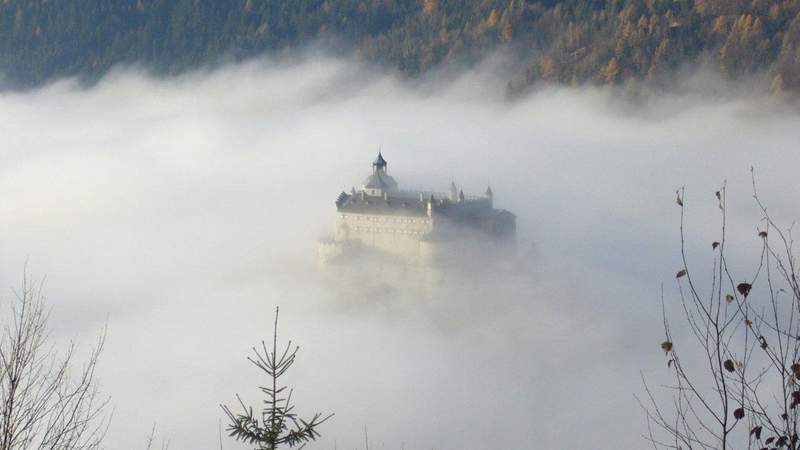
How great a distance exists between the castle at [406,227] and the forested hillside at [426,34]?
162 feet

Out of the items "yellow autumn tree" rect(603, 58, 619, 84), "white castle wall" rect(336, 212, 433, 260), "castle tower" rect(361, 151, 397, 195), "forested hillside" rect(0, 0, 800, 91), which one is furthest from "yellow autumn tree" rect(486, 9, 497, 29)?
"white castle wall" rect(336, 212, 433, 260)

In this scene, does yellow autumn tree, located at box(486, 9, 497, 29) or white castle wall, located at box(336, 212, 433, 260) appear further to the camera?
yellow autumn tree, located at box(486, 9, 497, 29)

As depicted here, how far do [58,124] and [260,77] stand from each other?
24217mm

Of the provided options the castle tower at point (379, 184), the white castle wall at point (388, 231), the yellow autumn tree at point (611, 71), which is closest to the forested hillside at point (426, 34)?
the yellow autumn tree at point (611, 71)

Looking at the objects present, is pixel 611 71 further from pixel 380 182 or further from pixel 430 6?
→ pixel 380 182

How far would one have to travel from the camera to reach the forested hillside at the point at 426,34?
9838 cm

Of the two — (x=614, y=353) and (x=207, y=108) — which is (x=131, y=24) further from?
(x=614, y=353)

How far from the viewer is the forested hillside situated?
98.4 m

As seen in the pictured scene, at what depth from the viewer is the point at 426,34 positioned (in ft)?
380

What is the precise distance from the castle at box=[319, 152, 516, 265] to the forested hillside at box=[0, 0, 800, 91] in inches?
1942

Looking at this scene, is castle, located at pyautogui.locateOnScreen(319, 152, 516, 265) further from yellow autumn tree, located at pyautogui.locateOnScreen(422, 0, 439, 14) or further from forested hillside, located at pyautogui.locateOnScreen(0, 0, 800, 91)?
yellow autumn tree, located at pyautogui.locateOnScreen(422, 0, 439, 14)

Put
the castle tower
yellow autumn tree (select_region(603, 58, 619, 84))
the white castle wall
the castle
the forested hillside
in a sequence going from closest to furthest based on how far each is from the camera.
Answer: the white castle wall
the castle
the castle tower
the forested hillside
yellow autumn tree (select_region(603, 58, 619, 84))

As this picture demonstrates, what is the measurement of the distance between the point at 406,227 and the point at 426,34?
65.8m

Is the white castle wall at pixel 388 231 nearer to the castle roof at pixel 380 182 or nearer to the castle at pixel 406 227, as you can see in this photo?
the castle at pixel 406 227
